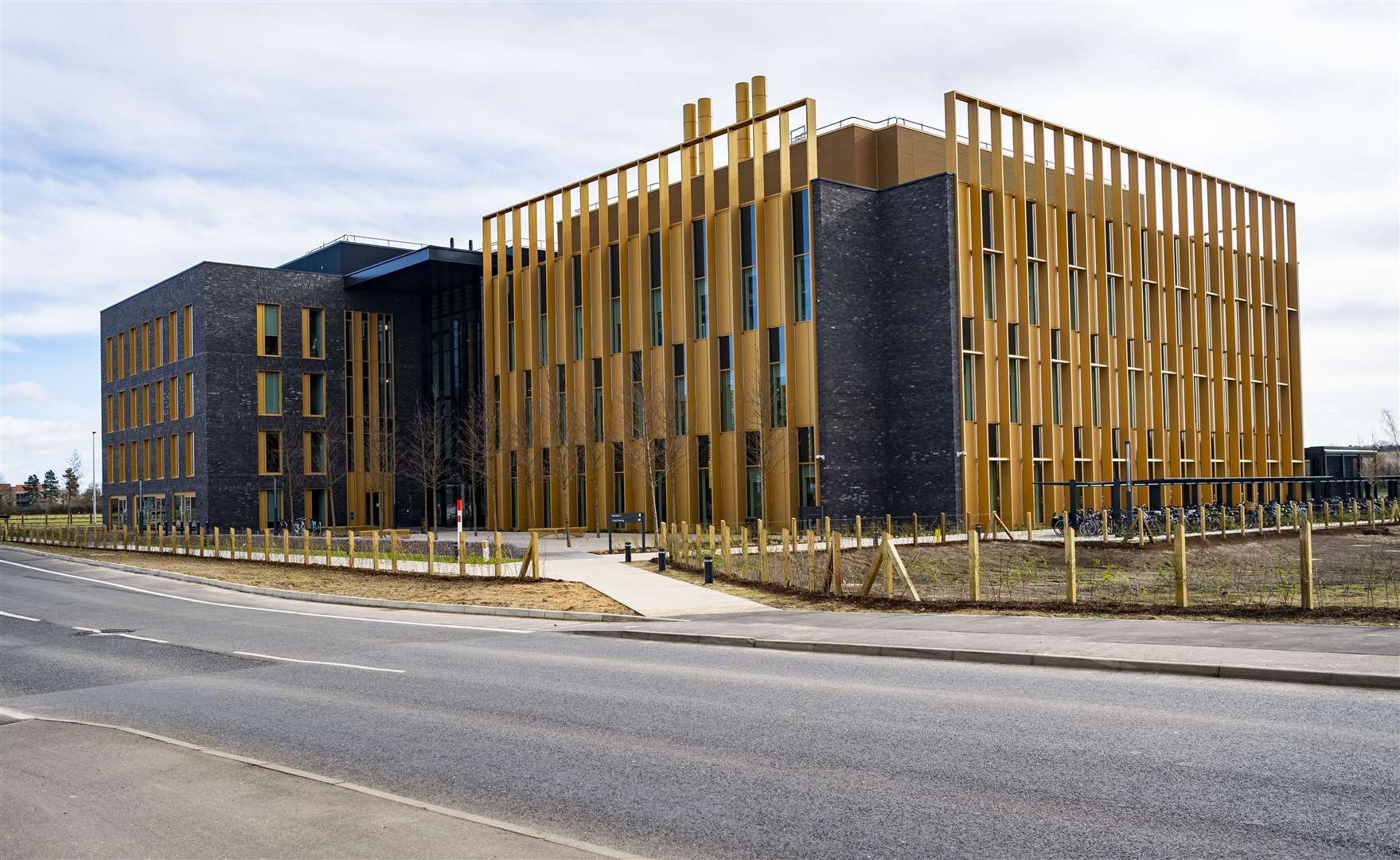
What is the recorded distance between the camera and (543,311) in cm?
5794

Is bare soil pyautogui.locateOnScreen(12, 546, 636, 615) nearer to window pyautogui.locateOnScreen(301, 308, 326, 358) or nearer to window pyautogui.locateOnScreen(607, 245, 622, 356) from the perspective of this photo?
window pyautogui.locateOnScreen(607, 245, 622, 356)

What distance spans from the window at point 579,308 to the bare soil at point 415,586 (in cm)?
2225

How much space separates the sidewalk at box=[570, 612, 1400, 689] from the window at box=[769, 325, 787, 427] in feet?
89.7

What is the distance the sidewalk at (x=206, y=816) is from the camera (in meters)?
6.14

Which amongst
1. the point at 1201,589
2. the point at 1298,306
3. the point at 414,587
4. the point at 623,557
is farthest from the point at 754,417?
the point at 1298,306

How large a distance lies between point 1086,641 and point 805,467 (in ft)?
102

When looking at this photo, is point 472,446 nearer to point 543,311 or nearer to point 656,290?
point 543,311

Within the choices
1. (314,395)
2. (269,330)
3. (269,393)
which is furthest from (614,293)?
(269,393)

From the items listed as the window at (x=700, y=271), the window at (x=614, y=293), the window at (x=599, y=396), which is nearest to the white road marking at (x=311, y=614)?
the window at (x=599, y=396)

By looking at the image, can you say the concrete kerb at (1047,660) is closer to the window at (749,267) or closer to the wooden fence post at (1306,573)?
the wooden fence post at (1306,573)

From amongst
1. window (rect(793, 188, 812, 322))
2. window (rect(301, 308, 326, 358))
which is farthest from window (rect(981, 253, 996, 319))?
window (rect(301, 308, 326, 358))

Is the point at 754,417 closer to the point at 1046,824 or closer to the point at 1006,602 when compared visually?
the point at 1006,602

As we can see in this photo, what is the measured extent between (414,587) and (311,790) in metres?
18.7

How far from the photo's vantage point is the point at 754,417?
150 ft
